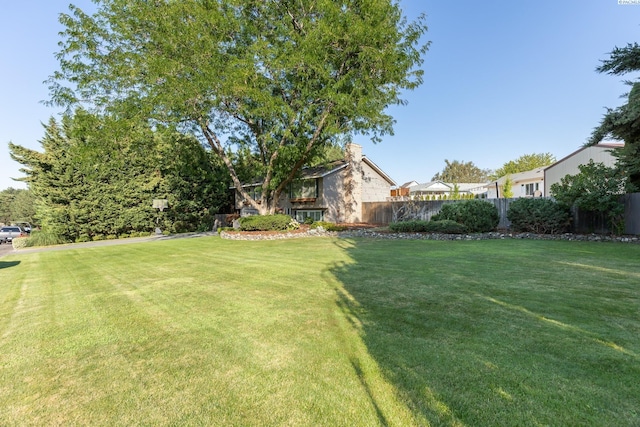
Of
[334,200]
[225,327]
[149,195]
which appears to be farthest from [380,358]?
[149,195]

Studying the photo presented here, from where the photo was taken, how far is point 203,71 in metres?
12.8

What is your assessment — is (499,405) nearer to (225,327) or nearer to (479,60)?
(225,327)

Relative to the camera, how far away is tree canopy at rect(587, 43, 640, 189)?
34.2 ft

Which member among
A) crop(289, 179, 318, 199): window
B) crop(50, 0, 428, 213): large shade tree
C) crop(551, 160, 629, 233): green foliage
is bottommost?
crop(551, 160, 629, 233): green foliage

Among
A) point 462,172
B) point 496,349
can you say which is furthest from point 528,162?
point 496,349

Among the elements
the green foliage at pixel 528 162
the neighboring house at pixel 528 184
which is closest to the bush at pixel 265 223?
the neighboring house at pixel 528 184

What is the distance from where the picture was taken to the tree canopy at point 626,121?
34.2 ft

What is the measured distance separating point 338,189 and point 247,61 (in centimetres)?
1325

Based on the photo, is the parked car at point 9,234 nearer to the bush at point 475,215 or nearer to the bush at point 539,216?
the bush at point 475,215

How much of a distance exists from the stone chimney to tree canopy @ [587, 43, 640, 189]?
14916 millimetres

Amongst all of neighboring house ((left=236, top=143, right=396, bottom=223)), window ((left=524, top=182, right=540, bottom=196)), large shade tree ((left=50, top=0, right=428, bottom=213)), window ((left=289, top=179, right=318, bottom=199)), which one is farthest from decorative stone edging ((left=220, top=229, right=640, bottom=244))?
window ((left=524, top=182, right=540, bottom=196))

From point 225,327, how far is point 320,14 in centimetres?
1529

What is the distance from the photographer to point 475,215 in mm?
14375

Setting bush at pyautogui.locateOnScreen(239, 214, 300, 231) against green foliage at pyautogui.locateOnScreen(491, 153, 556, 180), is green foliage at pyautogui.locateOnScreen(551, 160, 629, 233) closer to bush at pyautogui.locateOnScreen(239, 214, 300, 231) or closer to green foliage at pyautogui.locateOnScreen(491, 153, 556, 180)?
bush at pyautogui.locateOnScreen(239, 214, 300, 231)
